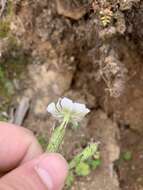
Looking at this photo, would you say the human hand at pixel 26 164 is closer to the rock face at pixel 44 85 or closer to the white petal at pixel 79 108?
the white petal at pixel 79 108

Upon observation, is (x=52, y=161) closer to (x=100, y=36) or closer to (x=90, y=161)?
(x=100, y=36)

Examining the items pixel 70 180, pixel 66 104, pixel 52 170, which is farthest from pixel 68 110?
pixel 70 180

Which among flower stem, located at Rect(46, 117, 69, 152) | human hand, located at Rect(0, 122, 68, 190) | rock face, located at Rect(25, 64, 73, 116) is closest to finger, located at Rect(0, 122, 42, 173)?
human hand, located at Rect(0, 122, 68, 190)

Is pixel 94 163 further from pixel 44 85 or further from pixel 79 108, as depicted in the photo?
pixel 79 108

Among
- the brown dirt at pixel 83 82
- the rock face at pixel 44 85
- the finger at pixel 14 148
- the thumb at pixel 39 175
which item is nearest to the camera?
the thumb at pixel 39 175

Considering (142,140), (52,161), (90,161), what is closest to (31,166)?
(52,161)

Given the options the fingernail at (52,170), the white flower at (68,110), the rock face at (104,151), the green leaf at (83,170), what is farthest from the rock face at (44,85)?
the fingernail at (52,170)
